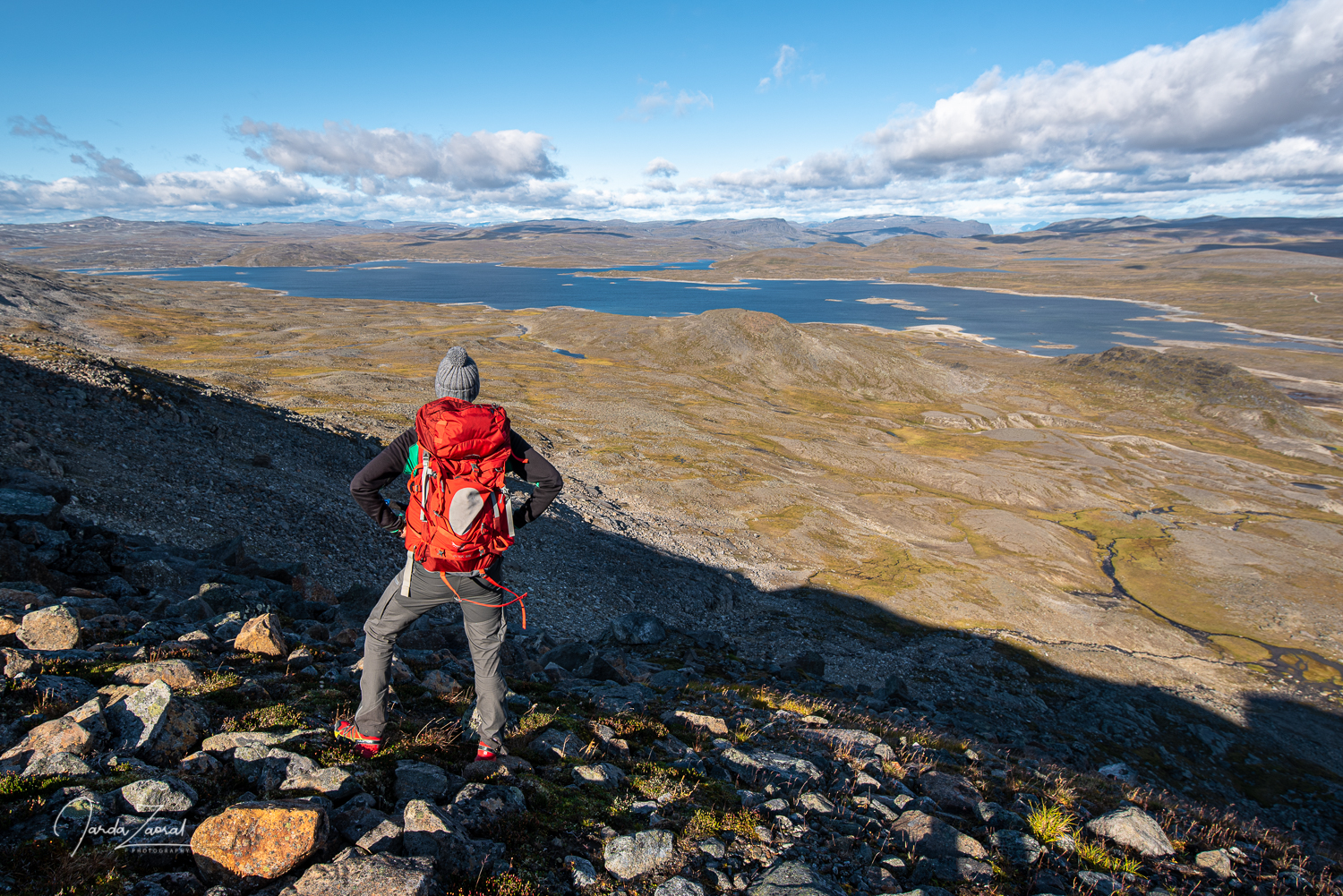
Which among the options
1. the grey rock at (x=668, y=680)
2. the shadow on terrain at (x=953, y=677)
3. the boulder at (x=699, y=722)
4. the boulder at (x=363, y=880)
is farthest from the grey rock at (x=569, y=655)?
the boulder at (x=363, y=880)

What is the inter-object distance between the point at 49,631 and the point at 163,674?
7.86 ft

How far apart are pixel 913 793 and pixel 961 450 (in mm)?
75970

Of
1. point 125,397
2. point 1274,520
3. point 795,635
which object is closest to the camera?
point 125,397

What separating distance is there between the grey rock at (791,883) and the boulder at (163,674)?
7.03m

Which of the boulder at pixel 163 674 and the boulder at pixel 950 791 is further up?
the boulder at pixel 163 674

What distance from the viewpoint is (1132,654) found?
36.7 m

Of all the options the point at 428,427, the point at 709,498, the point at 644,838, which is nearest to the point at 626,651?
the point at 644,838

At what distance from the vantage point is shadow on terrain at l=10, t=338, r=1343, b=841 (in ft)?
83.5

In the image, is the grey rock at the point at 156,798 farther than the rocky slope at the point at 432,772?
Yes

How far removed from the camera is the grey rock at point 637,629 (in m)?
22.5

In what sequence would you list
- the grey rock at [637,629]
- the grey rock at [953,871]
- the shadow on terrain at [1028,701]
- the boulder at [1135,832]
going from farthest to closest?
the shadow on terrain at [1028,701] < the grey rock at [637,629] < the boulder at [1135,832] < the grey rock at [953,871]

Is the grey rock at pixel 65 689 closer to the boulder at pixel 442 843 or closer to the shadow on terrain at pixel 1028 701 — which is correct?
the boulder at pixel 442 843

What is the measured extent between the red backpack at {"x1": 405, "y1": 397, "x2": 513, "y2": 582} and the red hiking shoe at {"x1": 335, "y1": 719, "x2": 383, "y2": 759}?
6.86ft

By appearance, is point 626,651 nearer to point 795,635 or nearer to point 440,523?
point 795,635
